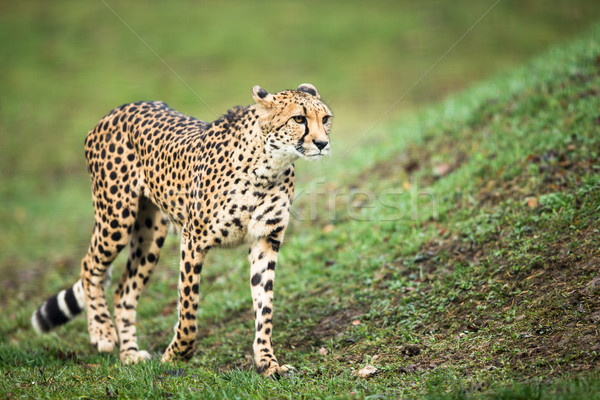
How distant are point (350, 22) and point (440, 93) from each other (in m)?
6.45

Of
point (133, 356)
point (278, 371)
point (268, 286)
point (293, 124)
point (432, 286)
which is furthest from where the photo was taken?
point (133, 356)

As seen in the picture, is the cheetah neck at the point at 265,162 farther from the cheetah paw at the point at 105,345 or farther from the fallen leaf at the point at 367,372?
the cheetah paw at the point at 105,345

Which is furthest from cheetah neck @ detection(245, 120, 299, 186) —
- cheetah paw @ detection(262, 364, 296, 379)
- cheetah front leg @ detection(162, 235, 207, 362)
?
cheetah paw @ detection(262, 364, 296, 379)

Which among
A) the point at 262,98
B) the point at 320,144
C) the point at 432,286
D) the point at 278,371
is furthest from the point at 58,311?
the point at 432,286

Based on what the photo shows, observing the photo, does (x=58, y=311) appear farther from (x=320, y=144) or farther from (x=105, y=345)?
(x=320, y=144)

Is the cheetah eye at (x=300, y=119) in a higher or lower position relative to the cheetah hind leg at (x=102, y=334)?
higher

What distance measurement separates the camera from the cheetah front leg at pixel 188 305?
5.16 m

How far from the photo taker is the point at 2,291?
27.1ft

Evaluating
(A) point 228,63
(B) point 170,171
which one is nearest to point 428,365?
(B) point 170,171

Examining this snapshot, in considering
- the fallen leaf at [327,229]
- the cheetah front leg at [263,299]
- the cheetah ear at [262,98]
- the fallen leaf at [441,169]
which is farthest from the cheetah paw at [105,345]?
the fallen leaf at [441,169]

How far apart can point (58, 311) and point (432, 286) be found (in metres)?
3.71

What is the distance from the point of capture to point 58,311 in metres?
6.10

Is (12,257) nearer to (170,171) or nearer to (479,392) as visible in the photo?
(170,171)

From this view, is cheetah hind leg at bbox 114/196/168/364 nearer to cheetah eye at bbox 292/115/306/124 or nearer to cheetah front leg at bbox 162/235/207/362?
cheetah front leg at bbox 162/235/207/362
